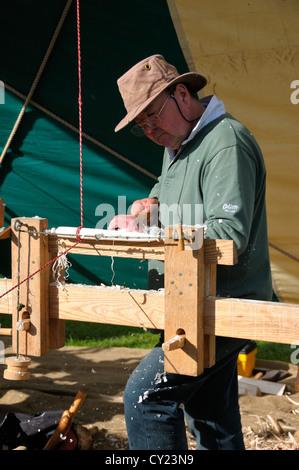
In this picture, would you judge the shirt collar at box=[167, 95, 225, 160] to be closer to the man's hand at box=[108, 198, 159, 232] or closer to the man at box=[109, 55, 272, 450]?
the man at box=[109, 55, 272, 450]

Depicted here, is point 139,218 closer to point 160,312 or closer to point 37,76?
point 160,312

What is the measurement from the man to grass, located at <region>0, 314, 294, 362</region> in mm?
2399

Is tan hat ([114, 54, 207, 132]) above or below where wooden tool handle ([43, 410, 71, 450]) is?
above

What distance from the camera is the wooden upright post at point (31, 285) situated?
199 centimetres

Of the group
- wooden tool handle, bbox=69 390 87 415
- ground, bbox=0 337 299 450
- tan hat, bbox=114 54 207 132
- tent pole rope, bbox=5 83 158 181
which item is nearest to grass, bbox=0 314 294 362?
ground, bbox=0 337 299 450

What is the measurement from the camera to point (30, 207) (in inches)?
192

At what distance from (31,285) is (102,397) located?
2.00m

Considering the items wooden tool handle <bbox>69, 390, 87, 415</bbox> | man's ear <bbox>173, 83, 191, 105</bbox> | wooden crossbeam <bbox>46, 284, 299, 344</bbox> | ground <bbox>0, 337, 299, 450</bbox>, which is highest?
man's ear <bbox>173, 83, 191, 105</bbox>

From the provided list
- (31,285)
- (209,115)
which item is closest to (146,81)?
(209,115)

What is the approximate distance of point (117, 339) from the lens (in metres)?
5.09

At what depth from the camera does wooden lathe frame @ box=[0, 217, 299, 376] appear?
1796mm

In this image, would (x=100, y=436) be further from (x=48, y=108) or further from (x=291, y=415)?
(x=48, y=108)

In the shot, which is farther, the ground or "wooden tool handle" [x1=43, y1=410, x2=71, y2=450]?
the ground
